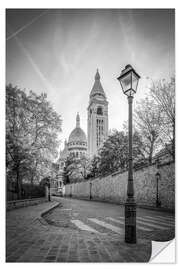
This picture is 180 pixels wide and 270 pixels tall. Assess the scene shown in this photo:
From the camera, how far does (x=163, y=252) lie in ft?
13.5

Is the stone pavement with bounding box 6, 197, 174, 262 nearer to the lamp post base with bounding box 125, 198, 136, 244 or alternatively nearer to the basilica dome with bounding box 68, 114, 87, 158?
the lamp post base with bounding box 125, 198, 136, 244

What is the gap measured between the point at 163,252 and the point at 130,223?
2.67ft

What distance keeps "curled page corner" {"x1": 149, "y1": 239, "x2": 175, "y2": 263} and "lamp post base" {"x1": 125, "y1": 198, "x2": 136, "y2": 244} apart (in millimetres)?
410

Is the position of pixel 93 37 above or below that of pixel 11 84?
above

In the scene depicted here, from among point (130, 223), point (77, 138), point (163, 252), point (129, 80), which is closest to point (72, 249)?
point (130, 223)

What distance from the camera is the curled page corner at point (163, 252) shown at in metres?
3.88

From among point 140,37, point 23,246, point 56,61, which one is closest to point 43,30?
point 56,61

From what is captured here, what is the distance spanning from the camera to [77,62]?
5.37 meters

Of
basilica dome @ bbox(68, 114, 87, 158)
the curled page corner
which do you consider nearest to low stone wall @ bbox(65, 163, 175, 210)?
basilica dome @ bbox(68, 114, 87, 158)

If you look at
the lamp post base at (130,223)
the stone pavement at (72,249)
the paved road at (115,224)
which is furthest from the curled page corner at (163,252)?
the paved road at (115,224)

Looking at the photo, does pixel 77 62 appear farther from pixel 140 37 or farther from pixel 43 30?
pixel 140 37

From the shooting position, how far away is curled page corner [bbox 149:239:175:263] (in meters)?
3.88

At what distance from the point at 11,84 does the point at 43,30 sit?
1.47 m

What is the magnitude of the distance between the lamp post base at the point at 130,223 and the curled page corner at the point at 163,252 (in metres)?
0.41
